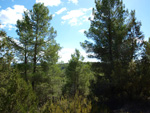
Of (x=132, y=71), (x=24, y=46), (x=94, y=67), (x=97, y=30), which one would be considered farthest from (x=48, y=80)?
(x=132, y=71)

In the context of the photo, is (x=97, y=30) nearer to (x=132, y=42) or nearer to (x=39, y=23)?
→ (x=132, y=42)

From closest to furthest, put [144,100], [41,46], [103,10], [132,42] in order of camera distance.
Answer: [144,100], [132,42], [103,10], [41,46]

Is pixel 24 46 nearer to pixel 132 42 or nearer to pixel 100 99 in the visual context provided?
pixel 100 99

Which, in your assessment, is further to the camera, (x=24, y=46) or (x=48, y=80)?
(x=48, y=80)

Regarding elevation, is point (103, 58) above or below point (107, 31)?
below

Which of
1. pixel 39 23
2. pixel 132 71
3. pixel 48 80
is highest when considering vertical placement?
pixel 39 23

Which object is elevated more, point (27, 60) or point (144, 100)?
point (27, 60)

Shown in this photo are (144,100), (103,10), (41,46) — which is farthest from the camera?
(41,46)

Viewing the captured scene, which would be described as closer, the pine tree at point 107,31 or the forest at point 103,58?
the forest at point 103,58

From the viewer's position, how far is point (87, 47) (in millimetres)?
11133

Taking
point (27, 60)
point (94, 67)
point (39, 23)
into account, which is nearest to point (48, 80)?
point (27, 60)

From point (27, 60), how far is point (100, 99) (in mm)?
7538

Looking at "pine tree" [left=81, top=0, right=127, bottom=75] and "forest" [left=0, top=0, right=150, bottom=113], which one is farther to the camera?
"pine tree" [left=81, top=0, right=127, bottom=75]

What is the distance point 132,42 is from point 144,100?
15.6 feet
